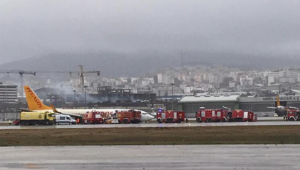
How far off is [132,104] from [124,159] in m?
163

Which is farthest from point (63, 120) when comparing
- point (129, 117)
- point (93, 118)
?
point (129, 117)

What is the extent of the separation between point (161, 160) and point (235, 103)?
132 m

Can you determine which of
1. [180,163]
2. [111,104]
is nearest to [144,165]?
[180,163]

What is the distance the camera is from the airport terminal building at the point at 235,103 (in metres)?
157

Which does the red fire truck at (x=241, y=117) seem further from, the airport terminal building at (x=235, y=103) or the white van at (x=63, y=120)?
the airport terminal building at (x=235, y=103)

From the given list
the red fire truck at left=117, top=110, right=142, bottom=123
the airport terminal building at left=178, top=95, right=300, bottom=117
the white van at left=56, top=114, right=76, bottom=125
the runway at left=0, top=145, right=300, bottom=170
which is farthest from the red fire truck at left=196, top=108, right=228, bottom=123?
the runway at left=0, top=145, right=300, bottom=170

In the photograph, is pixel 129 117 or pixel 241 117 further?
pixel 129 117

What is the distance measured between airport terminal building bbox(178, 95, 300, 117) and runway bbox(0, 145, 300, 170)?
12525 cm

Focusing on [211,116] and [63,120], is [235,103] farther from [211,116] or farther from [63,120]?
[63,120]

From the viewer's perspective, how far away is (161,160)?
2741 cm

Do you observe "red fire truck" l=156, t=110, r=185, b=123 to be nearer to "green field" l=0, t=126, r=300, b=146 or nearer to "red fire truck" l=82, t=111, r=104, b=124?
"red fire truck" l=82, t=111, r=104, b=124

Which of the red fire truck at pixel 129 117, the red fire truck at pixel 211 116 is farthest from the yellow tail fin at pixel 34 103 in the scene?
the red fire truck at pixel 211 116

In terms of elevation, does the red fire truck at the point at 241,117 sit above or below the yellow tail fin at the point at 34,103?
below

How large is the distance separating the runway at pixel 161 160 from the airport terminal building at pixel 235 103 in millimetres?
125254
